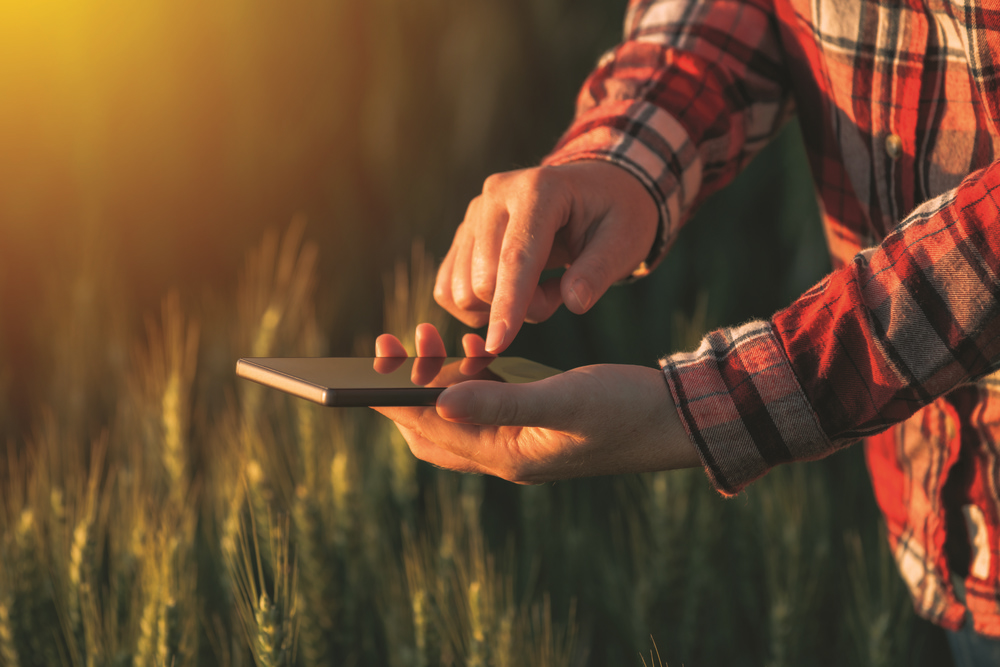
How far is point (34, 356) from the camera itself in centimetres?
148

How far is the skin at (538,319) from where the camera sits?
1.72 ft

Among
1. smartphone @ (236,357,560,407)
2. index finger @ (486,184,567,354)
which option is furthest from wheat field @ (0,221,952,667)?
index finger @ (486,184,567,354)

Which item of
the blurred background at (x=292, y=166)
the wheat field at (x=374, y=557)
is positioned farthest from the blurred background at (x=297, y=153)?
the wheat field at (x=374, y=557)

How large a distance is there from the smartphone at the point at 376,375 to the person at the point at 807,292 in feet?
0.08

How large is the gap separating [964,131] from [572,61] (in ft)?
3.02

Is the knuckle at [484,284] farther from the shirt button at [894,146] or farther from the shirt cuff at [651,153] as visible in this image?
the shirt button at [894,146]

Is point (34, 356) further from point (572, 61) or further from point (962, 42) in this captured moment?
point (962, 42)

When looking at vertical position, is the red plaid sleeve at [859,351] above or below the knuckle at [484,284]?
below

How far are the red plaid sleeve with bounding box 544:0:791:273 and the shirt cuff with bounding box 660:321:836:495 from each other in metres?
0.25

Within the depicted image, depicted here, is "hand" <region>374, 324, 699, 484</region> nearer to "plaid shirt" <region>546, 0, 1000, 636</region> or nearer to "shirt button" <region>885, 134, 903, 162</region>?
"plaid shirt" <region>546, 0, 1000, 636</region>

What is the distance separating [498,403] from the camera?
0.50 metres

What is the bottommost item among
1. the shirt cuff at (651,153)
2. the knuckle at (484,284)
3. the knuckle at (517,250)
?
the knuckle at (484,284)

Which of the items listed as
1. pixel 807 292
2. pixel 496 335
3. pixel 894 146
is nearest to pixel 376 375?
pixel 496 335

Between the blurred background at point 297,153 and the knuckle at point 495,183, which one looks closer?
the knuckle at point 495,183
